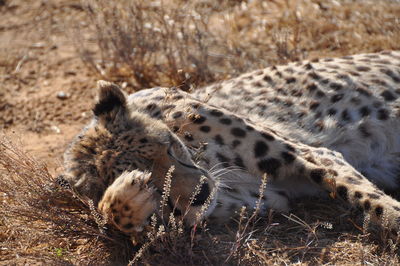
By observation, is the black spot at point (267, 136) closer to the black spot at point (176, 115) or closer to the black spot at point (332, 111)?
the black spot at point (176, 115)

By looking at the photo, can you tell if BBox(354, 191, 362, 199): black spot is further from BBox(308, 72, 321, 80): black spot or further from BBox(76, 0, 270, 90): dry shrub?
BBox(76, 0, 270, 90): dry shrub

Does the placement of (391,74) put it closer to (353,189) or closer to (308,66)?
(308,66)

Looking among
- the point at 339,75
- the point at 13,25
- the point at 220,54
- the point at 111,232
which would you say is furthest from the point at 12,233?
the point at 13,25

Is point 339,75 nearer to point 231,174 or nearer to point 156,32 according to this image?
point 231,174

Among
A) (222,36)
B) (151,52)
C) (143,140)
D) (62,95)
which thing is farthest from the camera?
(222,36)

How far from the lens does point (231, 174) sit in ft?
11.0

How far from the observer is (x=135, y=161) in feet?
9.43

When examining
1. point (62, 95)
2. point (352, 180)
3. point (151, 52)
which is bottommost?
point (62, 95)

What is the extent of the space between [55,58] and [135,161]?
11.5 feet

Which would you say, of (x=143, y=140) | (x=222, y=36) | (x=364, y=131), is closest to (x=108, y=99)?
(x=143, y=140)

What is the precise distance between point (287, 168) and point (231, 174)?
0.96ft

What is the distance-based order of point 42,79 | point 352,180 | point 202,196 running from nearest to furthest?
point 202,196 < point 352,180 < point 42,79

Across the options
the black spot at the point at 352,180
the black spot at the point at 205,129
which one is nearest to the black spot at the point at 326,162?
the black spot at the point at 352,180

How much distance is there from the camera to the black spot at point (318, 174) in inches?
130
